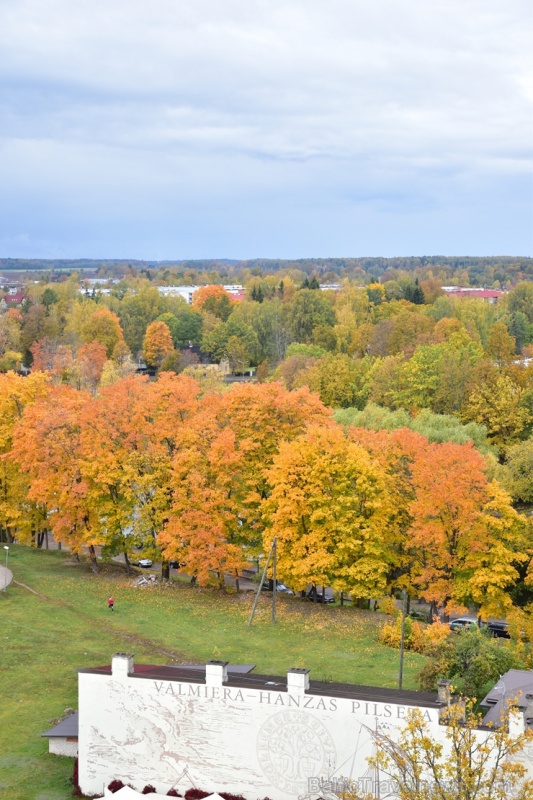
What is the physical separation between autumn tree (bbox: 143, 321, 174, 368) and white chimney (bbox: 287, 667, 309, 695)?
104945 millimetres

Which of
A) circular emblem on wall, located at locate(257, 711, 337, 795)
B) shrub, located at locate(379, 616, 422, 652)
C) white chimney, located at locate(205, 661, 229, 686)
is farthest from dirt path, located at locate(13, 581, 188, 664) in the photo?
circular emblem on wall, located at locate(257, 711, 337, 795)

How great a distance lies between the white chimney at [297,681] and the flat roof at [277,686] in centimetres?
29

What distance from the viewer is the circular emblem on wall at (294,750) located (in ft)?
90.7

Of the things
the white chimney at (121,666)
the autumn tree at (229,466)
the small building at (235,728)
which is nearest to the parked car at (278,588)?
the autumn tree at (229,466)

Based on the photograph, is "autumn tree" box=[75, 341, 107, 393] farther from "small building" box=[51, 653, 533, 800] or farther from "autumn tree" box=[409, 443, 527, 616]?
"small building" box=[51, 653, 533, 800]

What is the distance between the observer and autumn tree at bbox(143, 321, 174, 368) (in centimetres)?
13200

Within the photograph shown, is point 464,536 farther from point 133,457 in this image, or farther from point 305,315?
point 305,315

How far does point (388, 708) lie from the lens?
26.8 m

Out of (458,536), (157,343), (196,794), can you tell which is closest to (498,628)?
(458,536)

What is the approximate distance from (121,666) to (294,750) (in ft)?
19.3

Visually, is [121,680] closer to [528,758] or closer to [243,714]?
[243,714]

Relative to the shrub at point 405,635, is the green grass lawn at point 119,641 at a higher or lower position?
lower

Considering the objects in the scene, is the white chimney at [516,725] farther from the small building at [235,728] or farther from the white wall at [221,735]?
the white wall at [221,735]

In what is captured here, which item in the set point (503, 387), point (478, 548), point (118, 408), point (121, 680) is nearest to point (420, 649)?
point (478, 548)
